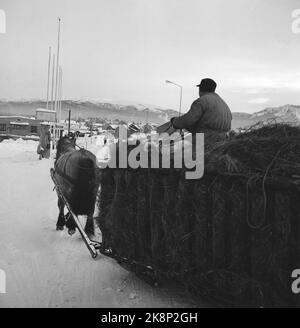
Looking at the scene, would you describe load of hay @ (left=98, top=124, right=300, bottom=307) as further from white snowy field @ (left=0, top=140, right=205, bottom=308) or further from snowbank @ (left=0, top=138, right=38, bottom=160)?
snowbank @ (left=0, top=138, right=38, bottom=160)

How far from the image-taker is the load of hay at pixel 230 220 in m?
2.45

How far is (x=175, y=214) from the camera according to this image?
3.03 m

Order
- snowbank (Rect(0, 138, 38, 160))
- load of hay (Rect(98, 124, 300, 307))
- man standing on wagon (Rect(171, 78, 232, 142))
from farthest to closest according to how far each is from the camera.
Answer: snowbank (Rect(0, 138, 38, 160))
man standing on wagon (Rect(171, 78, 232, 142))
load of hay (Rect(98, 124, 300, 307))

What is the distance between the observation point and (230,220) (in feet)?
8.81

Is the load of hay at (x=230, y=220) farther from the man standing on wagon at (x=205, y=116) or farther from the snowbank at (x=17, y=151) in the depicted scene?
the snowbank at (x=17, y=151)

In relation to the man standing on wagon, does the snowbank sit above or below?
below

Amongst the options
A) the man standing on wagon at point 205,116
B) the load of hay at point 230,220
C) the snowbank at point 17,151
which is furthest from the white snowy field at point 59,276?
the snowbank at point 17,151

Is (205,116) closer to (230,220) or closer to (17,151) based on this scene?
(230,220)

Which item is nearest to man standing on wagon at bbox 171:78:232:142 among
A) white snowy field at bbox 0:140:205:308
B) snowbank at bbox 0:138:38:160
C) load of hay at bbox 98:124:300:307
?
load of hay at bbox 98:124:300:307

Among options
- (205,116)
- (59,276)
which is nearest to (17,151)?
(59,276)

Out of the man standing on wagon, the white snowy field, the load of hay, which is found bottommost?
the white snowy field

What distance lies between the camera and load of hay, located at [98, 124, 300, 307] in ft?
8.05
